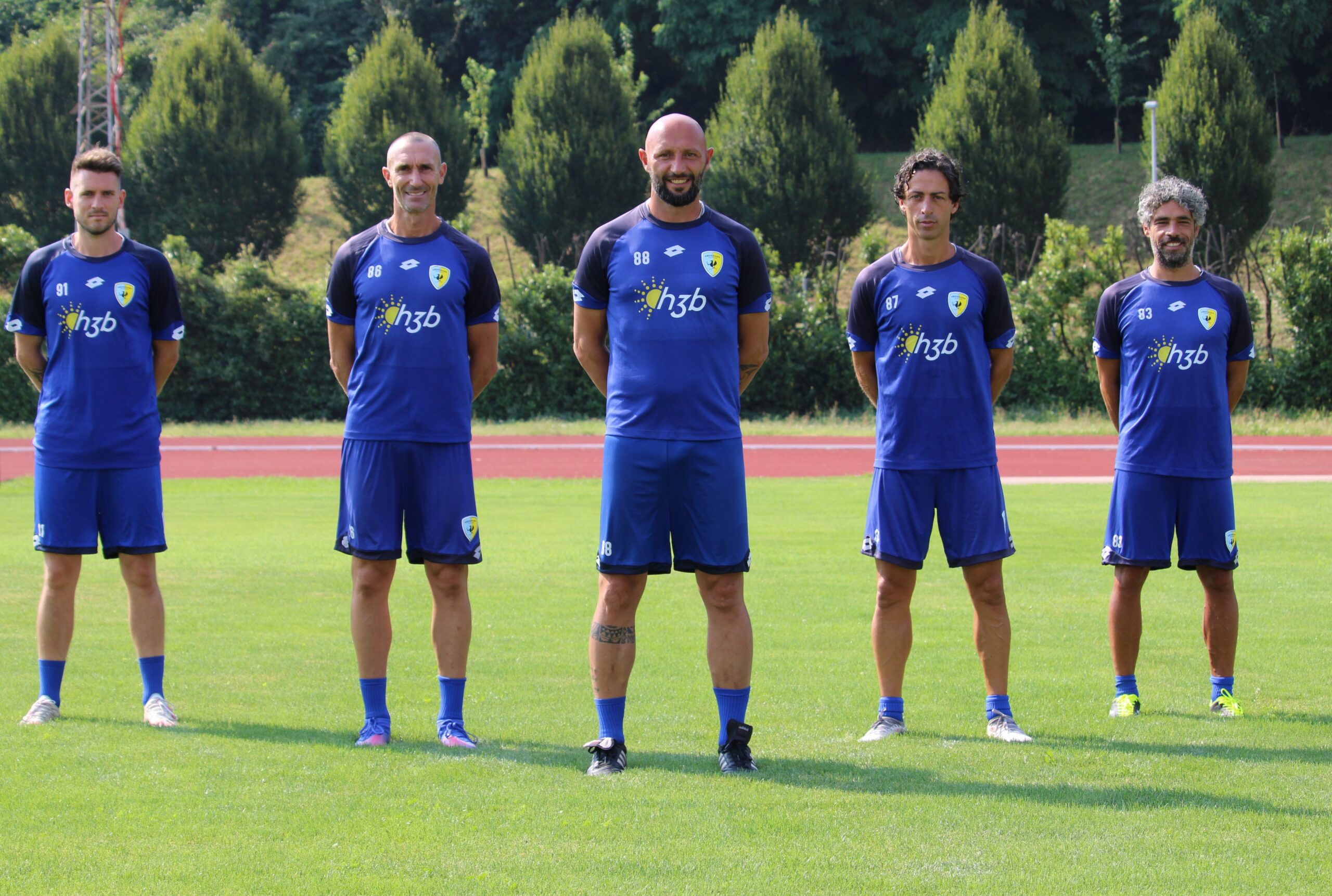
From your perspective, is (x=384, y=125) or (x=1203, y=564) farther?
(x=384, y=125)

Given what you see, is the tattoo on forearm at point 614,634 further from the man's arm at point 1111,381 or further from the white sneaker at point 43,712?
the man's arm at point 1111,381

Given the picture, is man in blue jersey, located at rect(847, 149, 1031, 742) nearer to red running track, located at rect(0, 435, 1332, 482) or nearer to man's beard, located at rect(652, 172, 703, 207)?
man's beard, located at rect(652, 172, 703, 207)

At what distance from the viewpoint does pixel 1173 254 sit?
5.92 meters

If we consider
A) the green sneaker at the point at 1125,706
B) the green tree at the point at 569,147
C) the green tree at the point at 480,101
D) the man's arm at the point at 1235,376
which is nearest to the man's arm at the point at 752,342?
the green sneaker at the point at 1125,706

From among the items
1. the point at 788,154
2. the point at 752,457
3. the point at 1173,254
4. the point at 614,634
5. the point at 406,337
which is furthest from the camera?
the point at 788,154

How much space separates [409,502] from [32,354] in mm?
1944

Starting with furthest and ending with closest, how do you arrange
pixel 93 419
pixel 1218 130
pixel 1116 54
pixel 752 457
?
pixel 1116 54
pixel 1218 130
pixel 752 457
pixel 93 419

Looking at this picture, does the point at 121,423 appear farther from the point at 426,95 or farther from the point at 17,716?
the point at 426,95

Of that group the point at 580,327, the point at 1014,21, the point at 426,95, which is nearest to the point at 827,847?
the point at 580,327

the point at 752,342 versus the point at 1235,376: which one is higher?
the point at 752,342

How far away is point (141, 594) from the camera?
5.82m

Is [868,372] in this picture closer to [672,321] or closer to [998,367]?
[998,367]

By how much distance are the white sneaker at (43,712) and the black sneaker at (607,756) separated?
233 centimetres

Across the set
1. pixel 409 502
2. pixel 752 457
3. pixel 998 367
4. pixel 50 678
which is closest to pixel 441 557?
pixel 409 502
